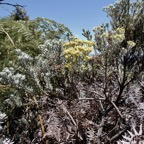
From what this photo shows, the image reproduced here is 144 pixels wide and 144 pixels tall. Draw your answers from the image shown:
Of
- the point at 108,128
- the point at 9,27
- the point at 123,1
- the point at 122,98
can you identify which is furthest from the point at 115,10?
the point at 9,27

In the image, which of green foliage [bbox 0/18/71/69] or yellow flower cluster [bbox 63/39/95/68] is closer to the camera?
yellow flower cluster [bbox 63/39/95/68]

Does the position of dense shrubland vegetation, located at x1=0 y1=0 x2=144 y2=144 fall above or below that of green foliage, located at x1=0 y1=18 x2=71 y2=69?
below

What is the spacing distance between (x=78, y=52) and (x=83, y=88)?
0.25 metres

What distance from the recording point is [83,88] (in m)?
1.85

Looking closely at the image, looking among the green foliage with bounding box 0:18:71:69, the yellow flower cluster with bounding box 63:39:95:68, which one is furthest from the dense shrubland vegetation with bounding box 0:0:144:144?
the green foliage with bounding box 0:18:71:69

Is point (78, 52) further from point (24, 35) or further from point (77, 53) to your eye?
point (24, 35)

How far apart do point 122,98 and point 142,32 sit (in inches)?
17.1

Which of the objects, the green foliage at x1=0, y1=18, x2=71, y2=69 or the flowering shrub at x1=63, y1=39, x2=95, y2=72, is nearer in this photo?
the flowering shrub at x1=63, y1=39, x2=95, y2=72

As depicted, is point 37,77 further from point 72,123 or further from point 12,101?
point 72,123

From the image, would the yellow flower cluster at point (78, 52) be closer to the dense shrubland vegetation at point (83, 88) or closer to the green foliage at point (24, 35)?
the dense shrubland vegetation at point (83, 88)

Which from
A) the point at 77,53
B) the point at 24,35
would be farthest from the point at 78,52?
the point at 24,35

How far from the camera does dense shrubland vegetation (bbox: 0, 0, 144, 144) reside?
165cm

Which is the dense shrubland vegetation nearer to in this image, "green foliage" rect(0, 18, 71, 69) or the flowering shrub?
the flowering shrub

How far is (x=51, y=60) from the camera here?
196 cm
